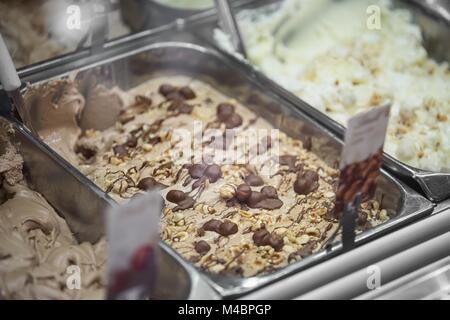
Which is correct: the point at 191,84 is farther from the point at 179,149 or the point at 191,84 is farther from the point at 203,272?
the point at 203,272

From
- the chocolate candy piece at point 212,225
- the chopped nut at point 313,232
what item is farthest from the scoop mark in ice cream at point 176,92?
the chopped nut at point 313,232

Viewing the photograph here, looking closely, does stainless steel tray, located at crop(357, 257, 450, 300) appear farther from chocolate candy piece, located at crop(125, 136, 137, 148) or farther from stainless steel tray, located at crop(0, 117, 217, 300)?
chocolate candy piece, located at crop(125, 136, 137, 148)

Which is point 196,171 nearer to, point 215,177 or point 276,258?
point 215,177

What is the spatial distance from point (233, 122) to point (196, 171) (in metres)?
0.33

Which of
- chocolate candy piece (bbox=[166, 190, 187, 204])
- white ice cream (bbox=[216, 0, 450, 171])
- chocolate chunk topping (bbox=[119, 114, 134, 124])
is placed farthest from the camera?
chocolate chunk topping (bbox=[119, 114, 134, 124])

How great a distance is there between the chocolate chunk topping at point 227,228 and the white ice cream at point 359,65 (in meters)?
0.59

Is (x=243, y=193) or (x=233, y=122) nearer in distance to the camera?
(x=243, y=193)

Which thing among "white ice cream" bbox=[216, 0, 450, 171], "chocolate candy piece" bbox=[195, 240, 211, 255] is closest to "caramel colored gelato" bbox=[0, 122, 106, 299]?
"chocolate candy piece" bbox=[195, 240, 211, 255]

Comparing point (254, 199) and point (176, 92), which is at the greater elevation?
point (176, 92)

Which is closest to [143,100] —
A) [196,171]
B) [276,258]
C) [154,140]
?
[154,140]

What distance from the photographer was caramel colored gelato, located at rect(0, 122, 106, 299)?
1553 mm

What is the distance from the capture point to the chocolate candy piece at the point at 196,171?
6.81ft

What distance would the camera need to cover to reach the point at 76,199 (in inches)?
74.8
